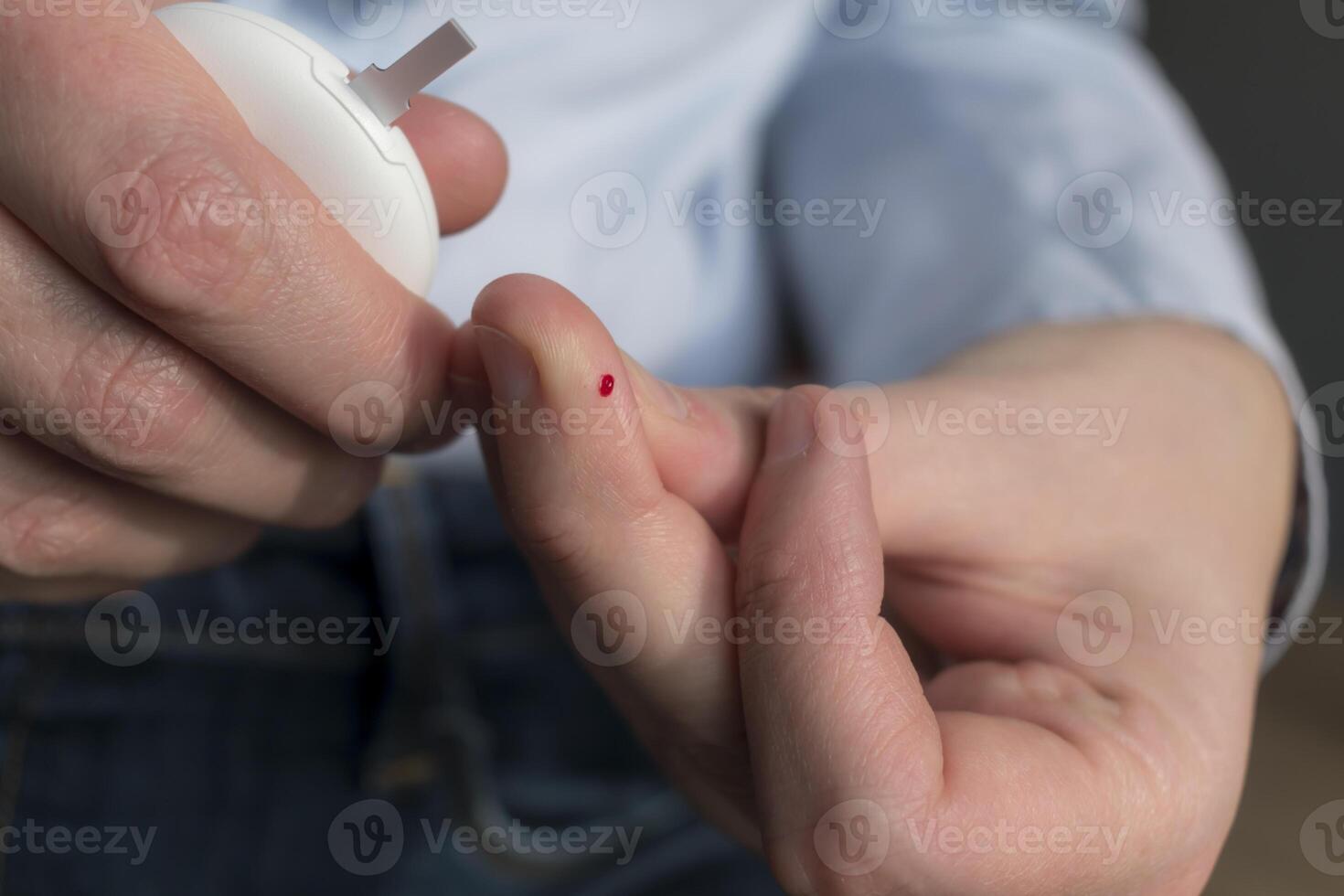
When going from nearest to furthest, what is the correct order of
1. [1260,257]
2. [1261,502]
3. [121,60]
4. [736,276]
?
[121,60] → [1261,502] → [736,276] → [1260,257]

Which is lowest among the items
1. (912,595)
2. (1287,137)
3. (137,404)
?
(1287,137)

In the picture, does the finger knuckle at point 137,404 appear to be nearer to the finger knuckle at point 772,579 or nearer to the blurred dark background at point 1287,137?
the finger knuckle at point 772,579

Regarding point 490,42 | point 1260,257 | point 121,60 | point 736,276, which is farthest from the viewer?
point 1260,257

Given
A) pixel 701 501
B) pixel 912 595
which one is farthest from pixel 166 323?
pixel 912 595

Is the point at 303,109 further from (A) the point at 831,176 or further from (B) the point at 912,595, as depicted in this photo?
(A) the point at 831,176

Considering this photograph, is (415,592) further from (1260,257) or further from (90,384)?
(1260,257)

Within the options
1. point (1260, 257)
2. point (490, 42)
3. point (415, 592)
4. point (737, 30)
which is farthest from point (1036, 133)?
Result: point (1260, 257)

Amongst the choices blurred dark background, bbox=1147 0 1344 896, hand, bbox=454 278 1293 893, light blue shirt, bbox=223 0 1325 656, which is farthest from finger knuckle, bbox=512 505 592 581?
blurred dark background, bbox=1147 0 1344 896

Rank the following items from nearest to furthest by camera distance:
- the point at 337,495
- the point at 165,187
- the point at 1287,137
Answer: the point at 165,187 < the point at 337,495 < the point at 1287,137
